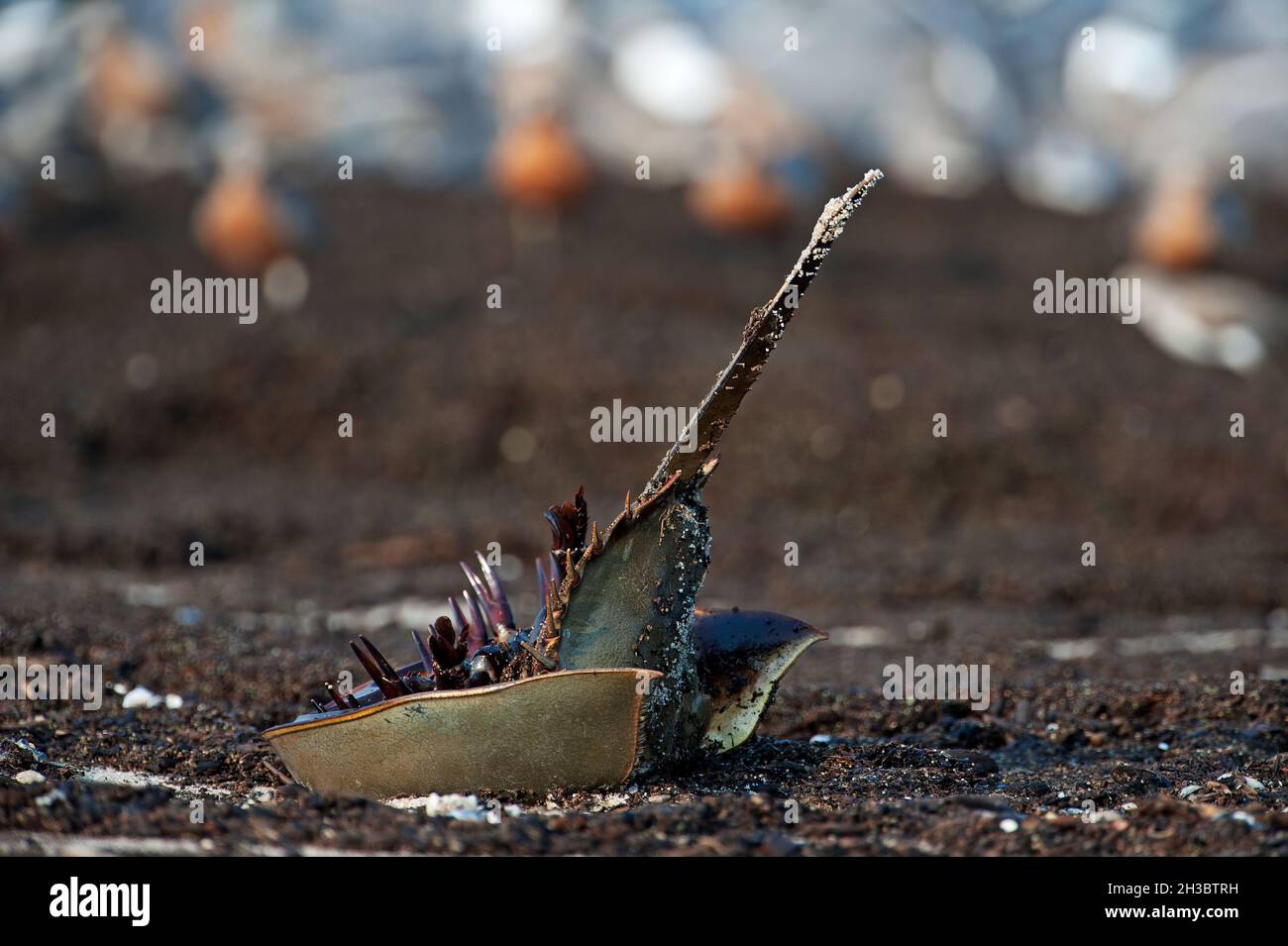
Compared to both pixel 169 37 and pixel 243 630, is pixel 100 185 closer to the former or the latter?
pixel 169 37

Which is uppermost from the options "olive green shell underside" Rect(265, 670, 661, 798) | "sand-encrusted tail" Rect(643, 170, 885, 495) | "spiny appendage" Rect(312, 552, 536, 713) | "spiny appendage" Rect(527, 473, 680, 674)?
"sand-encrusted tail" Rect(643, 170, 885, 495)

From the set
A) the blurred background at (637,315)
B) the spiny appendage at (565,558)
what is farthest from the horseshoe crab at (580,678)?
the blurred background at (637,315)

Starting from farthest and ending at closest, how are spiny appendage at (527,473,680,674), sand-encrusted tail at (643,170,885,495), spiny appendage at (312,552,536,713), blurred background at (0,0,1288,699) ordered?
blurred background at (0,0,1288,699)
spiny appendage at (312,552,536,713)
spiny appendage at (527,473,680,674)
sand-encrusted tail at (643,170,885,495)

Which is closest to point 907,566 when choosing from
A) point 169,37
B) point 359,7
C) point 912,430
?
point 912,430

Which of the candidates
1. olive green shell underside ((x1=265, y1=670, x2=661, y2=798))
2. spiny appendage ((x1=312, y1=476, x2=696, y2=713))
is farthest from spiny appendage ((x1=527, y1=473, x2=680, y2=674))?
olive green shell underside ((x1=265, y1=670, x2=661, y2=798))

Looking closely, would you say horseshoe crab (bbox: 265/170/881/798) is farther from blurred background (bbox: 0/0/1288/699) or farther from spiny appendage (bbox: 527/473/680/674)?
blurred background (bbox: 0/0/1288/699)

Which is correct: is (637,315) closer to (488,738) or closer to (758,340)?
(758,340)

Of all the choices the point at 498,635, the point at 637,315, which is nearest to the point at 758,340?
the point at 498,635
